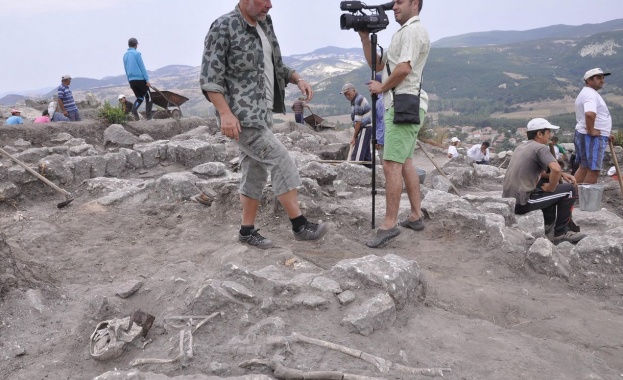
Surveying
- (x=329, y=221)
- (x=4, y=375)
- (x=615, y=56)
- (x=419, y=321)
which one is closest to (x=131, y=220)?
(x=329, y=221)

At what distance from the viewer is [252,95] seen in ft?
11.8

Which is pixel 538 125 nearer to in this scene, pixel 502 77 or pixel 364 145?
pixel 364 145

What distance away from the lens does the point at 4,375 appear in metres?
2.29

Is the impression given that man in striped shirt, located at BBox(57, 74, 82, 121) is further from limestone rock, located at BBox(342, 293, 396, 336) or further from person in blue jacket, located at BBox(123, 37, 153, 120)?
limestone rock, located at BBox(342, 293, 396, 336)

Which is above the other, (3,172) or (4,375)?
(3,172)

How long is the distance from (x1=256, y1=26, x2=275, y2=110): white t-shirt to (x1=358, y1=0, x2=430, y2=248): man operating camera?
90cm

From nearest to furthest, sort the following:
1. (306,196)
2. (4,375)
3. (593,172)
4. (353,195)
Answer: (4,375) → (306,196) → (353,195) → (593,172)

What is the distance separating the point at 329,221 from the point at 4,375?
288 cm

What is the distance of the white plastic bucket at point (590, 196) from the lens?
21.1ft

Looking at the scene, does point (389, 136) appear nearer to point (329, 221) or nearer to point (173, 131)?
point (329, 221)

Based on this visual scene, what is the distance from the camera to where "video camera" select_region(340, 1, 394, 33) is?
4203mm

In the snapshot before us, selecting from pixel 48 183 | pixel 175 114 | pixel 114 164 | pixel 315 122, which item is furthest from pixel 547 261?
pixel 315 122

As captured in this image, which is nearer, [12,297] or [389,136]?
[12,297]

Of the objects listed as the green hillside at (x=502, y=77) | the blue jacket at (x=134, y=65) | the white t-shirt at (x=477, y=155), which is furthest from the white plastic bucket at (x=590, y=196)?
the green hillside at (x=502, y=77)
